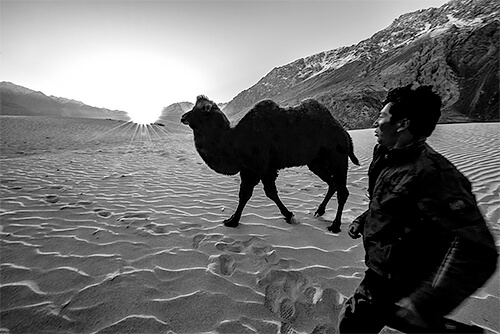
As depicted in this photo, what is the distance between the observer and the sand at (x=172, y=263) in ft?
6.46

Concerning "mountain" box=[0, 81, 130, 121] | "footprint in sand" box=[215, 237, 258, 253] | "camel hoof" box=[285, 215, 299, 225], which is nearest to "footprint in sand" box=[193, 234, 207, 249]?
"footprint in sand" box=[215, 237, 258, 253]

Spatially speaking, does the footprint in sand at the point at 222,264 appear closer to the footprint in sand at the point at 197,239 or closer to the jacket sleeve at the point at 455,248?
the footprint in sand at the point at 197,239

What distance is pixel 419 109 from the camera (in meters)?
1.14

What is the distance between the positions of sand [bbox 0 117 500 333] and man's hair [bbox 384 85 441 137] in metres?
1.55

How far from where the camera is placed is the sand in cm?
197

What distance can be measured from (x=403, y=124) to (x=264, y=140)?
228 cm

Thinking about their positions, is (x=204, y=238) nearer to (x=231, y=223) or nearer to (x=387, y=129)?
(x=231, y=223)

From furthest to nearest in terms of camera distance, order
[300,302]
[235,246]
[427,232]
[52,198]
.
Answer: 1. [52,198]
2. [235,246]
3. [300,302]
4. [427,232]

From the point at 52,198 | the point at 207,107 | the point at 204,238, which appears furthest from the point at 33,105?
the point at 204,238

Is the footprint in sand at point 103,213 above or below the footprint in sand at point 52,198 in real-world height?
below

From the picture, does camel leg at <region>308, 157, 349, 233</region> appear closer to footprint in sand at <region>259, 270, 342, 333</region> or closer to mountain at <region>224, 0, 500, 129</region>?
footprint in sand at <region>259, 270, 342, 333</region>

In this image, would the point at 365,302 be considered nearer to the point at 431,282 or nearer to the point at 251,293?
the point at 431,282

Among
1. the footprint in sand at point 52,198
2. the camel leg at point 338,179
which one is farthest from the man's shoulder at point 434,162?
the footprint in sand at point 52,198

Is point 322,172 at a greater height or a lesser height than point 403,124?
lesser
